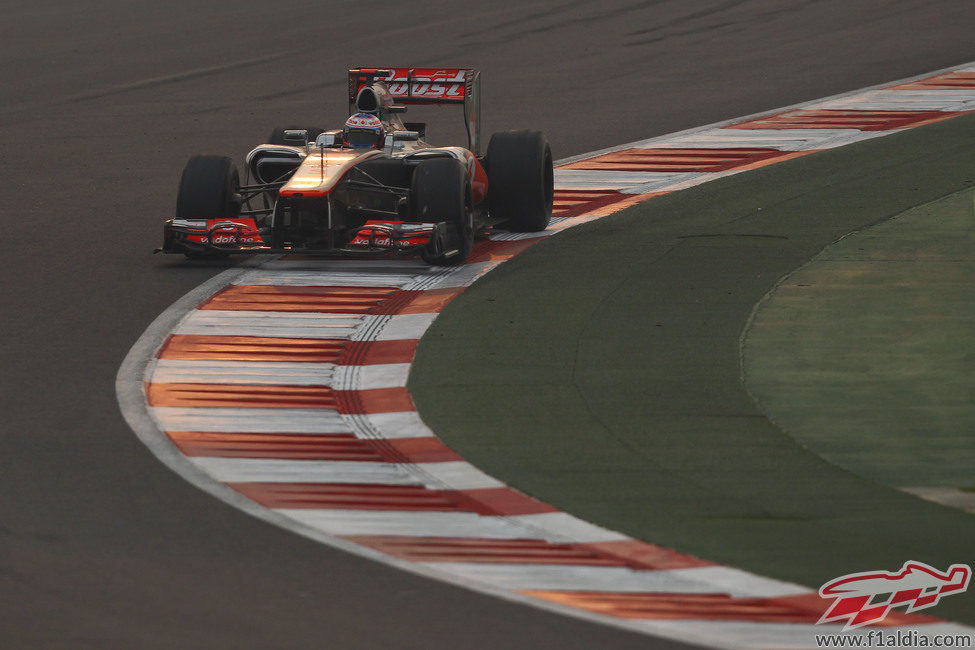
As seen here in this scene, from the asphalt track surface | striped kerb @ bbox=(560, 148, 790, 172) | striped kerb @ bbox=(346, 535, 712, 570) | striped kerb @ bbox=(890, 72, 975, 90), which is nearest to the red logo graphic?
striped kerb @ bbox=(346, 535, 712, 570)

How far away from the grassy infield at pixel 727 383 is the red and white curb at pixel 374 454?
0.79 ft

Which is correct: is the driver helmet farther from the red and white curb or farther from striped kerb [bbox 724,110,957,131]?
striped kerb [bbox 724,110,957,131]

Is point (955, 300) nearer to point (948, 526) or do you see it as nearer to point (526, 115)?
point (948, 526)

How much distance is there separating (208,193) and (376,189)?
143cm

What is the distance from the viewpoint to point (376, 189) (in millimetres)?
14812

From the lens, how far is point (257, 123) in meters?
21.5

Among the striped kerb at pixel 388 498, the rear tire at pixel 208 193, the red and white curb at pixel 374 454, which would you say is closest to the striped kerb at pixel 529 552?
the red and white curb at pixel 374 454

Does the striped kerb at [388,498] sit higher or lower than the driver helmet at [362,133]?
lower

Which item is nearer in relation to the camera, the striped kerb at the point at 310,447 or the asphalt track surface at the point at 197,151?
the asphalt track surface at the point at 197,151

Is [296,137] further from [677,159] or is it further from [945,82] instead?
[945,82]

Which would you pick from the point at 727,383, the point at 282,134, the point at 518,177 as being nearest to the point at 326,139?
the point at 282,134

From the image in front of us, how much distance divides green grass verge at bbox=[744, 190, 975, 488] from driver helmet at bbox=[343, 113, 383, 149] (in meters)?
3.92

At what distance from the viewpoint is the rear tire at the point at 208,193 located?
1455cm

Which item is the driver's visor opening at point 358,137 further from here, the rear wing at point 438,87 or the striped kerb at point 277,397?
the striped kerb at point 277,397
